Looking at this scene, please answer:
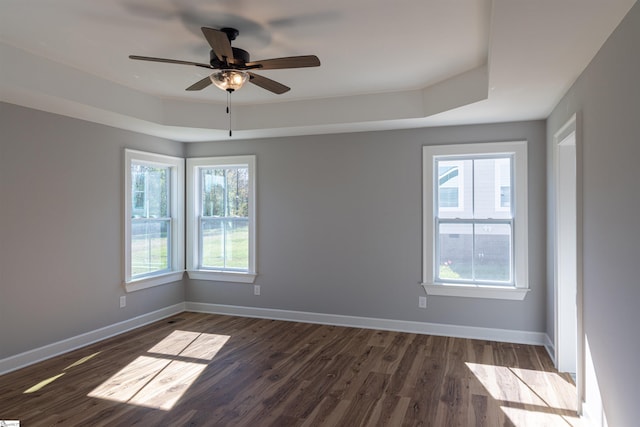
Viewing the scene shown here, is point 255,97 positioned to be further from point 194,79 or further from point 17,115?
point 17,115

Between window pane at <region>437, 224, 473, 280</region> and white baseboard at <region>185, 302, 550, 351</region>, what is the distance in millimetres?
579

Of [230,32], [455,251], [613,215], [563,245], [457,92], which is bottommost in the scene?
[455,251]

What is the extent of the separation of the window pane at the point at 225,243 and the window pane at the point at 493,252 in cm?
287

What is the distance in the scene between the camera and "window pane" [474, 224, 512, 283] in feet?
14.6

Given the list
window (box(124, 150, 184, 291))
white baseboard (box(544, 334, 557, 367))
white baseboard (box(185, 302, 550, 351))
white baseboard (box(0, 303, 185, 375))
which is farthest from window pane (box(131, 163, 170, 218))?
white baseboard (box(544, 334, 557, 367))

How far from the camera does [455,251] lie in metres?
4.64

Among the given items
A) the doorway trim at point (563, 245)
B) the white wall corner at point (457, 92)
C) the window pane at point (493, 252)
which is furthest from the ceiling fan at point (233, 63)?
the window pane at point (493, 252)

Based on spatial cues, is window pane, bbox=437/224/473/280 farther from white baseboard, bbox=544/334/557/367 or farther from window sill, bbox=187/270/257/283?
window sill, bbox=187/270/257/283

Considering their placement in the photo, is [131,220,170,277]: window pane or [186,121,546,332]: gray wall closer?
[186,121,546,332]: gray wall

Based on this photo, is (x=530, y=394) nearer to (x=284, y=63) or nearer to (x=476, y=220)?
(x=476, y=220)

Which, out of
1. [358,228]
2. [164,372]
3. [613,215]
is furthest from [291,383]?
[613,215]

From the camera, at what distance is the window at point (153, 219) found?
4836 mm

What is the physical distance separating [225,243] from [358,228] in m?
1.90

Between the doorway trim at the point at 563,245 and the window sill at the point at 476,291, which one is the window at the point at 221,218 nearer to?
the window sill at the point at 476,291
